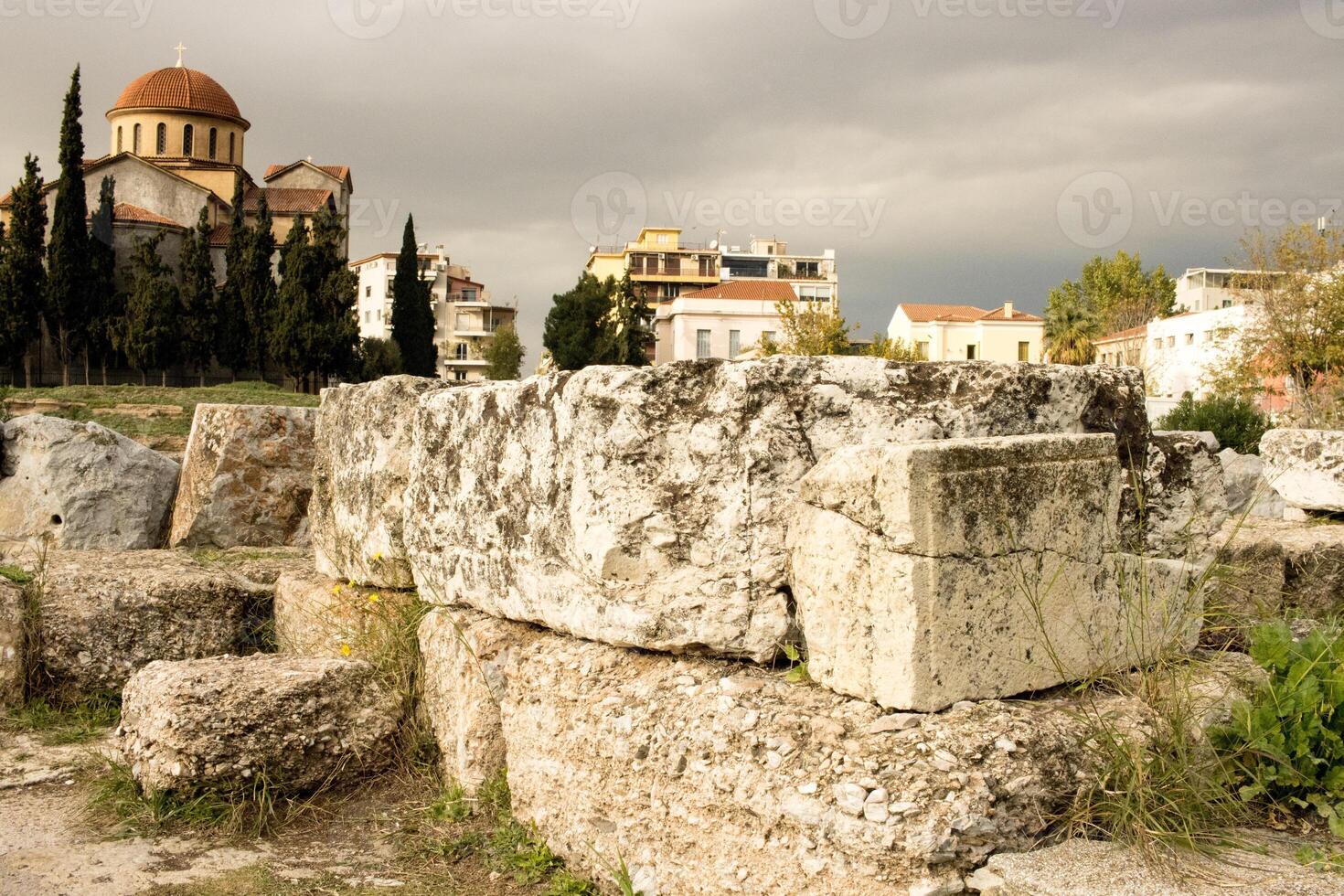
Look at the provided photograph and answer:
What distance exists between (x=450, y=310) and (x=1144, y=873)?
86054mm

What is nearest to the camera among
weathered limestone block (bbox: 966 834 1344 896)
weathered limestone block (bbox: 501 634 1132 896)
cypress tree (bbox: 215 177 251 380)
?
weathered limestone block (bbox: 966 834 1344 896)

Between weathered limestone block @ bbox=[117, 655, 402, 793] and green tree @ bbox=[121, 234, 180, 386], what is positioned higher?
green tree @ bbox=[121, 234, 180, 386]

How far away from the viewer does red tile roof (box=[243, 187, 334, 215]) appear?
51.8 meters

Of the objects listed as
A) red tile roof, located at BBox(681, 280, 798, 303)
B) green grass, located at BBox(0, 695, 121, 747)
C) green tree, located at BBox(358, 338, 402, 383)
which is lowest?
green grass, located at BBox(0, 695, 121, 747)

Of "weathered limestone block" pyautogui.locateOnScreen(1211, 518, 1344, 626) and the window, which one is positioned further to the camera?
the window

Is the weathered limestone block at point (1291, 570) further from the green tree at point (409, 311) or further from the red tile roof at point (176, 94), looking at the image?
the red tile roof at point (176, 94)

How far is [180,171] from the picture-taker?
163 feet

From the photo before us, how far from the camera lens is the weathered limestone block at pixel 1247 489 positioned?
748 centimetres

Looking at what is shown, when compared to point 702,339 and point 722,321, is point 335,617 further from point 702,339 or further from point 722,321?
point 722,321

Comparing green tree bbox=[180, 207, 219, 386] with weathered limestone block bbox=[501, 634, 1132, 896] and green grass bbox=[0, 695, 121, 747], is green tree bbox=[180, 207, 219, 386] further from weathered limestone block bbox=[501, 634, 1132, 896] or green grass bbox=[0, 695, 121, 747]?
weathered limestone block bbox=[501, 634, 1132, 896]

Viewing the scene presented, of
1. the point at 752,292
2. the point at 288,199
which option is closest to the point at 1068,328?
the point at 752,292

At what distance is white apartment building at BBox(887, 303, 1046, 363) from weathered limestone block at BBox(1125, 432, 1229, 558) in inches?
2274

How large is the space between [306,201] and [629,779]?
5457 centimetres

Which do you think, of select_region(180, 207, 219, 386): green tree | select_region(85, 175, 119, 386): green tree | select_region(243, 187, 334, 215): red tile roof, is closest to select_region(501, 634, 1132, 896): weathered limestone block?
select_region(85, 175, 119, 386): green tree
